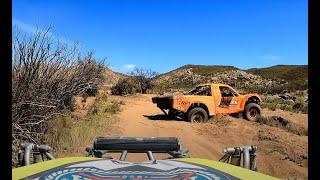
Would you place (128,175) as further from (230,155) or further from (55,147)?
(55,147)

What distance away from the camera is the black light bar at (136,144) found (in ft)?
16.4

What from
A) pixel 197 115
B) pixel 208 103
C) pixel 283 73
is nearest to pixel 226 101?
pixel 208 103

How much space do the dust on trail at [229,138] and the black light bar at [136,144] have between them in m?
5.08

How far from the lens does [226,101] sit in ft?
67.0

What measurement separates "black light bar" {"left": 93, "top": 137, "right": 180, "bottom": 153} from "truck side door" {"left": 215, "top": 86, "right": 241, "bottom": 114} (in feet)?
49.4

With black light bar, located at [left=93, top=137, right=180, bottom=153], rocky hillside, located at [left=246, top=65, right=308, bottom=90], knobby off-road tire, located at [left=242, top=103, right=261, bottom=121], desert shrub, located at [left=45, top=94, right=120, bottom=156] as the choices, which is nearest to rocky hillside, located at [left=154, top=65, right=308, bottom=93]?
rocky hillside, located at [left=246, top=65, right=308, bottom=90]

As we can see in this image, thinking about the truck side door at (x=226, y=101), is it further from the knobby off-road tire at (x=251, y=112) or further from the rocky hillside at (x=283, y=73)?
the rocky hillside at (x=283, y=73)

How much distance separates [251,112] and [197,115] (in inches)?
110

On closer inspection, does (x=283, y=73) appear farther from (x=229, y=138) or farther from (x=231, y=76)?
(x=229, y=138)

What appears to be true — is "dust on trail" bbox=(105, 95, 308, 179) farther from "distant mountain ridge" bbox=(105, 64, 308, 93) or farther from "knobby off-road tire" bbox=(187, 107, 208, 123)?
"distant mountain ridge" bbox=(105, 64, 308, 93)

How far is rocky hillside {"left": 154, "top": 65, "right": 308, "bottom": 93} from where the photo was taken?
9025 cm

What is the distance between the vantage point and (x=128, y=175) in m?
2.68
